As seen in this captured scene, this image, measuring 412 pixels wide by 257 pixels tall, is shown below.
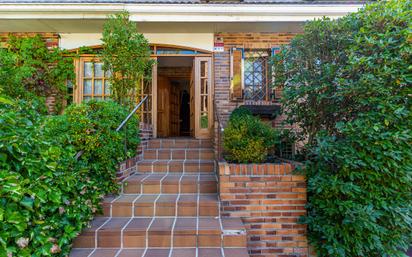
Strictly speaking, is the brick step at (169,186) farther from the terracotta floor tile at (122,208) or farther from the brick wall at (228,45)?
the brick wall at (228,45)

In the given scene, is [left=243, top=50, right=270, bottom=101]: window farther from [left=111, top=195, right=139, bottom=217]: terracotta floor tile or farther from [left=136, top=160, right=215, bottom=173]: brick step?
[left=111, top=195, right=139, bottom=217]: terracotta floor tile

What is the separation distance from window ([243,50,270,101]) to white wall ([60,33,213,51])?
917mm

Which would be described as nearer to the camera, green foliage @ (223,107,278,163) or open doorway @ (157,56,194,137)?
green foliage @ (223,107,278,163)

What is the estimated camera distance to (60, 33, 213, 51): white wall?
4969mm

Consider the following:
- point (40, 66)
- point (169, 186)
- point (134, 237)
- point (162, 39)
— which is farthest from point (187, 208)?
point (40, 66)

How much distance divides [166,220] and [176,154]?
159 cm

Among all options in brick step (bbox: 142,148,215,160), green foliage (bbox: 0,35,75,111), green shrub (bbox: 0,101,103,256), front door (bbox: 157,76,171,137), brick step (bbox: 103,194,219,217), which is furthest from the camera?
front door (bbox: 157,76,171,137)

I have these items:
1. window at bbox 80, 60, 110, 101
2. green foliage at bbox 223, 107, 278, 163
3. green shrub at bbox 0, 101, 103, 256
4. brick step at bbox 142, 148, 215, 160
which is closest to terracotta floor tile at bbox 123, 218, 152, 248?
green shrub at bbox 0, 101, 103, 256

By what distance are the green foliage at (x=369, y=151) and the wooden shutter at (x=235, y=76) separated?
96.3 inches

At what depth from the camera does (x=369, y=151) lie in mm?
2236

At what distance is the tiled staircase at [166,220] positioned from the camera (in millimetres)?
2195

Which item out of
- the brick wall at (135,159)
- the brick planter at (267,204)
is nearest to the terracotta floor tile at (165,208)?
the brick planter at (267,204)

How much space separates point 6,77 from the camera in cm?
411

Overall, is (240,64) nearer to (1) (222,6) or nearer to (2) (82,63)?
(1) (222,6)
